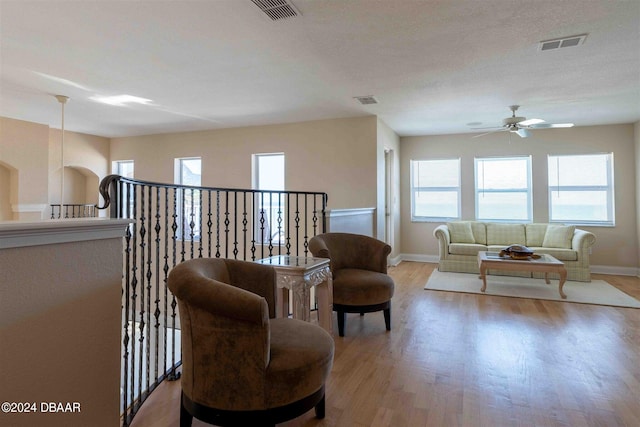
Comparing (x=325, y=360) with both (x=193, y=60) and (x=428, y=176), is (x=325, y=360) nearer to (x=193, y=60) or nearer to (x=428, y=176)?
(x=193, y=60)

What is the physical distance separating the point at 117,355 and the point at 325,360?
3.38ft

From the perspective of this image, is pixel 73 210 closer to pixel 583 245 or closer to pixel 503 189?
pixel 503 189

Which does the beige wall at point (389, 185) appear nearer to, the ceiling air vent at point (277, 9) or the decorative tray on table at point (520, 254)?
the decorative tray on table at point (520, 254)

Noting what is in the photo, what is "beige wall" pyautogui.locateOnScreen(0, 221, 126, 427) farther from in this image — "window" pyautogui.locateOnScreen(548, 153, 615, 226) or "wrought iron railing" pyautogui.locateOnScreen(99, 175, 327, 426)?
"window" pyautogui.locateOnScreen(548, 153, 615, 226)

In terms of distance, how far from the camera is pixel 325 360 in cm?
175

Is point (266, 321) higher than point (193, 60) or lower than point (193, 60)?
lower

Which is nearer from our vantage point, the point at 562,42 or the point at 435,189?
the point at 562,42

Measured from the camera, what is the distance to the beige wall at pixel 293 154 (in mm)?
5680

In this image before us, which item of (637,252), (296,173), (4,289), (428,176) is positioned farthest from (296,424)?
(637,252)

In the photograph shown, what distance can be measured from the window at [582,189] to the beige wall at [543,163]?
4.4 inches

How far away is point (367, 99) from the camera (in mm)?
4742

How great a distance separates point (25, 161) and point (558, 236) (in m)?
9.32

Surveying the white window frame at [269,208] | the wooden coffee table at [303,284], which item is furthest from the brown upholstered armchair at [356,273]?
the white window frame at [269,208]

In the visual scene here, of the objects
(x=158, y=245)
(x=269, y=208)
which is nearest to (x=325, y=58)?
(x=158, y=245)
